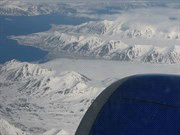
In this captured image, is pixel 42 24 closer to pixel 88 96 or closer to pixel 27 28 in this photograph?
pixel 27 28

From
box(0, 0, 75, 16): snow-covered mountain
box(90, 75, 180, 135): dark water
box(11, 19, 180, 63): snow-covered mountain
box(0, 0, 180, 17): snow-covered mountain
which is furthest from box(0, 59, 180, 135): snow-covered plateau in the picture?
box(0, 0, 75, 16): snow-covered mountain

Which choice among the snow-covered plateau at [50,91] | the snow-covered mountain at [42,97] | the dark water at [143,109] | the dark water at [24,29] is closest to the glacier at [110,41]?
the dark water at [24,29]

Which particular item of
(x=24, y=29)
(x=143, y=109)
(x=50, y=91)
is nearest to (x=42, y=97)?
(x=50, y=91)

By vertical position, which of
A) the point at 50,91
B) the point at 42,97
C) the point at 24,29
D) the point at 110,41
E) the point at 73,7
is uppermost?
the point at 73,7

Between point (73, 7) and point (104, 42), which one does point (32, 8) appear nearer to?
point (73, 7)

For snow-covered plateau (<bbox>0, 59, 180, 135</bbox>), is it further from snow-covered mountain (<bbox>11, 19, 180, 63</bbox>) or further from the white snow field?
snow-covered mountain (<bbox>11, 19, 180, 63</bbox>)

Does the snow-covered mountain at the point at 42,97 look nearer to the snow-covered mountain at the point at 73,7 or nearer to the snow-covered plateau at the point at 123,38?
the snow-covered plateau at the point at 123,38

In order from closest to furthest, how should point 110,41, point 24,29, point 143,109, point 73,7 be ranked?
point 143,109
point 110,41
point 24,29
point 73,7
